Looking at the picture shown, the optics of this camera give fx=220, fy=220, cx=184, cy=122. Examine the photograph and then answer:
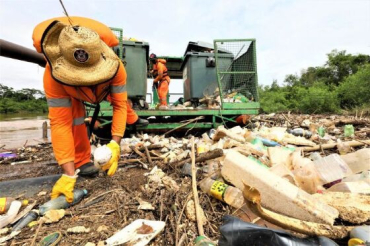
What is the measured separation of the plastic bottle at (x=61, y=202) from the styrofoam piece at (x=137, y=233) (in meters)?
0.60

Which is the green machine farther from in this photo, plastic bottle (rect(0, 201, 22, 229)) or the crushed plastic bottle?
the crushed plastic bottle

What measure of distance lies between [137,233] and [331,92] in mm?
17298

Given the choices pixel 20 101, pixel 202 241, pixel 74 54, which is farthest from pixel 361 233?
pixel 20 101

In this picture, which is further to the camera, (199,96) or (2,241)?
(199,96)

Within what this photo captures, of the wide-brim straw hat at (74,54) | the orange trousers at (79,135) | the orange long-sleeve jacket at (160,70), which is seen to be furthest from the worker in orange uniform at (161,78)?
the wide-brim straw hat at (74,54)

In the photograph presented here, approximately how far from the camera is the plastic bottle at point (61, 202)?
154 centimetres

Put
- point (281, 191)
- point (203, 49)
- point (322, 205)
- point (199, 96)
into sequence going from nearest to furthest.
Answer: point (322, 205), point (281, 191), point (199, 96), point (203, 49)

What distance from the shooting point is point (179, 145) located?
3.34 m

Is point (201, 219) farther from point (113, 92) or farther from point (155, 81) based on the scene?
point (155, 81)

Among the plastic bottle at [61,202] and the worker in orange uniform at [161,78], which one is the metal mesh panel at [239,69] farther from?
the plastic bottle at [61,202]

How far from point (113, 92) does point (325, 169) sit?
1952mm

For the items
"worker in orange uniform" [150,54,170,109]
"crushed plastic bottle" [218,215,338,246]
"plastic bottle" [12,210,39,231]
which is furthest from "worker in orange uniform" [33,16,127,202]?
"worker in orange uniform" [150,54,170,109]

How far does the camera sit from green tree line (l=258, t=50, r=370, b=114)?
13289mm

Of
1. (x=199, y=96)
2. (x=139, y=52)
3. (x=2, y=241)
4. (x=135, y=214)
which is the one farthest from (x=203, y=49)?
(x=2, y=241)
